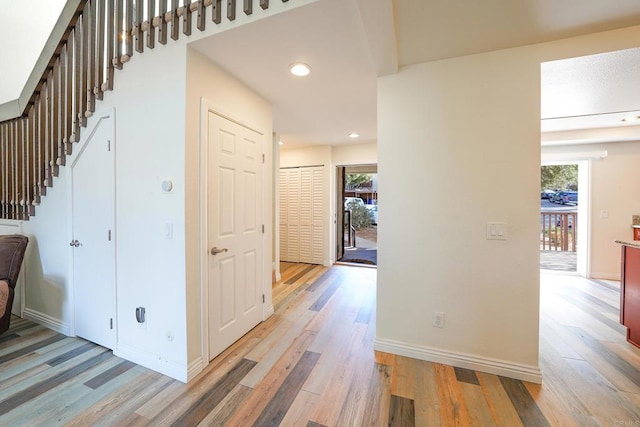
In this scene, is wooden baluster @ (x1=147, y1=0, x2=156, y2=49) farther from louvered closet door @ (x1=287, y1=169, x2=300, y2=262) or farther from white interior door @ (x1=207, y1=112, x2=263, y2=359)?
louvered closet door @ (x1=287, y1=169, x2=300, y2=262)

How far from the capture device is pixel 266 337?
7.70 ft

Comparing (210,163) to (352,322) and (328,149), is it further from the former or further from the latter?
(328,149)

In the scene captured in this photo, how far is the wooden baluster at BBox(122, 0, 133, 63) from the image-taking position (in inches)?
76.8

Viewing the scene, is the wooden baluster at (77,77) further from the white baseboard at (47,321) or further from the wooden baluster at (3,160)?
the white baseboard at (47,321)

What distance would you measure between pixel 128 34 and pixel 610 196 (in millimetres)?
6435

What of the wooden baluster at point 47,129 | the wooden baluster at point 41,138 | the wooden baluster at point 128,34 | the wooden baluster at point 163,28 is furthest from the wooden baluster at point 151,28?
the wooden baluster at point 41,138

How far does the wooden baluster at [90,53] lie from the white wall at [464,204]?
95.7 inches

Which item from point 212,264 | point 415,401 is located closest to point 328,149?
point 212,264

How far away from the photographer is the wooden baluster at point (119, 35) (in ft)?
6.58

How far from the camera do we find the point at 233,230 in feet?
7.32

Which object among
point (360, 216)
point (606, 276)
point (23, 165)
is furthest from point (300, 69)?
point (360, 216)

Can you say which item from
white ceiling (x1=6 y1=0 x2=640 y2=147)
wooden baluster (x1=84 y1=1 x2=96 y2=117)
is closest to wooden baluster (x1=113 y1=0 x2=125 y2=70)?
wooden baluster (x1=84 y1=1 x2=96 y2=117)

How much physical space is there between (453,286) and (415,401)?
2.71 feet

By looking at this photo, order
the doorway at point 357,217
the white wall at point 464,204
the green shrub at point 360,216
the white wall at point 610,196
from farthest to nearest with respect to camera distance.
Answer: the green shrub at point 360,216 < the doorway at point 357,217 < the white wall at point 610,196 < the white wall at point 464,204
